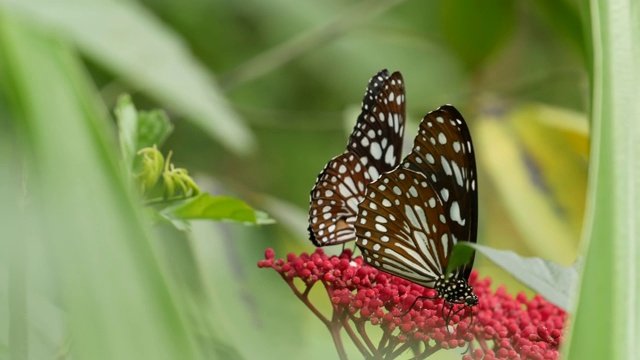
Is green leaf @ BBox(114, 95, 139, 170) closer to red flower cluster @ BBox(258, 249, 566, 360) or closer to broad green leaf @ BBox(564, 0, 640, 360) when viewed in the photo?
red flower cluster @ BBox(258, 249, 566, 360)

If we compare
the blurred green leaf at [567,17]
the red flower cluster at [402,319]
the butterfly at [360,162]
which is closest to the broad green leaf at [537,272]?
the red flower cluster at [402,319]

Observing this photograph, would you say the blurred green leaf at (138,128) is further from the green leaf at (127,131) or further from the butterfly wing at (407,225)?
the butterfly wing at (407,225)

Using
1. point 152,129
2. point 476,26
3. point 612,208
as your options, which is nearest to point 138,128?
point 152,129

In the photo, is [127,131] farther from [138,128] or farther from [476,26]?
[476,26]

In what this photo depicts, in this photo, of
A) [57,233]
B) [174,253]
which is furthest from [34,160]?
[174,253]

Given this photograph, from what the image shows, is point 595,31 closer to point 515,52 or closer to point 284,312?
point 284,312

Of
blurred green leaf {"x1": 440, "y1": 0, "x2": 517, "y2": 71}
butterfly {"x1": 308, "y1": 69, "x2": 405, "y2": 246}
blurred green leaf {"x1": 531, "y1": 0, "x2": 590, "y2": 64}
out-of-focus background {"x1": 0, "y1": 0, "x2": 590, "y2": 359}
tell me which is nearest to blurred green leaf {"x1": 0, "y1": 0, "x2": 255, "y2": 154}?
out-of-focus background {"x1": 0, "y1": 0, "x2": 590, "y2": 359}

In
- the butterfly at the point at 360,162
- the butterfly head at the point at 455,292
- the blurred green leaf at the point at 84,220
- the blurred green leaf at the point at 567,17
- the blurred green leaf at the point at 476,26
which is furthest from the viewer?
the blurred green leaf at the point at 476,26
